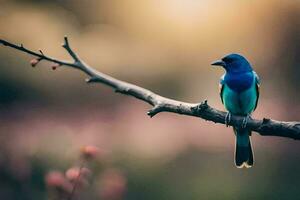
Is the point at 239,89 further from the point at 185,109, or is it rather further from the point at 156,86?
the point at 156,86

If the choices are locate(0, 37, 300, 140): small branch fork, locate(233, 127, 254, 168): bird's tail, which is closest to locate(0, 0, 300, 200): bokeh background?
locate(233, 127, 254, 168): bird's tail

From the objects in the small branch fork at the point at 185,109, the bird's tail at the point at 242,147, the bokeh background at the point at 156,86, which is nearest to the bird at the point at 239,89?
the bird's tail at the point at 242,147

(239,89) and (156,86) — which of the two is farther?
(156,86)

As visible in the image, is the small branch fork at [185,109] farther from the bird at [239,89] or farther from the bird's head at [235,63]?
the bird's head at [235,63]

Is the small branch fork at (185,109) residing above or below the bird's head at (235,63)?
below

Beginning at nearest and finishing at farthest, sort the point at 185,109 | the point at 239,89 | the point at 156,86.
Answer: the point at 185,109
the point at 239,89
the point at 156,86

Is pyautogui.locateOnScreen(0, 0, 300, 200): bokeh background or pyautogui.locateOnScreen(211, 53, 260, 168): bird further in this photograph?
pyautogui.locateOnScreen(0, 0, 300, 200): bokeh background

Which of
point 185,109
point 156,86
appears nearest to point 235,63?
point 185,109

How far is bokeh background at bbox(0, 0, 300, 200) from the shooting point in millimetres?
6816

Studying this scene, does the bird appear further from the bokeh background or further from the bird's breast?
the bokeh background

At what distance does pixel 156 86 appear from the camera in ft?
29.6

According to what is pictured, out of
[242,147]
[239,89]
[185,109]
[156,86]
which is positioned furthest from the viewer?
[156,86]

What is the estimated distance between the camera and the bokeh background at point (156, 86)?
6.82 metres

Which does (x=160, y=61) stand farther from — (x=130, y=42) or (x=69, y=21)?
(x=69, y=21)
